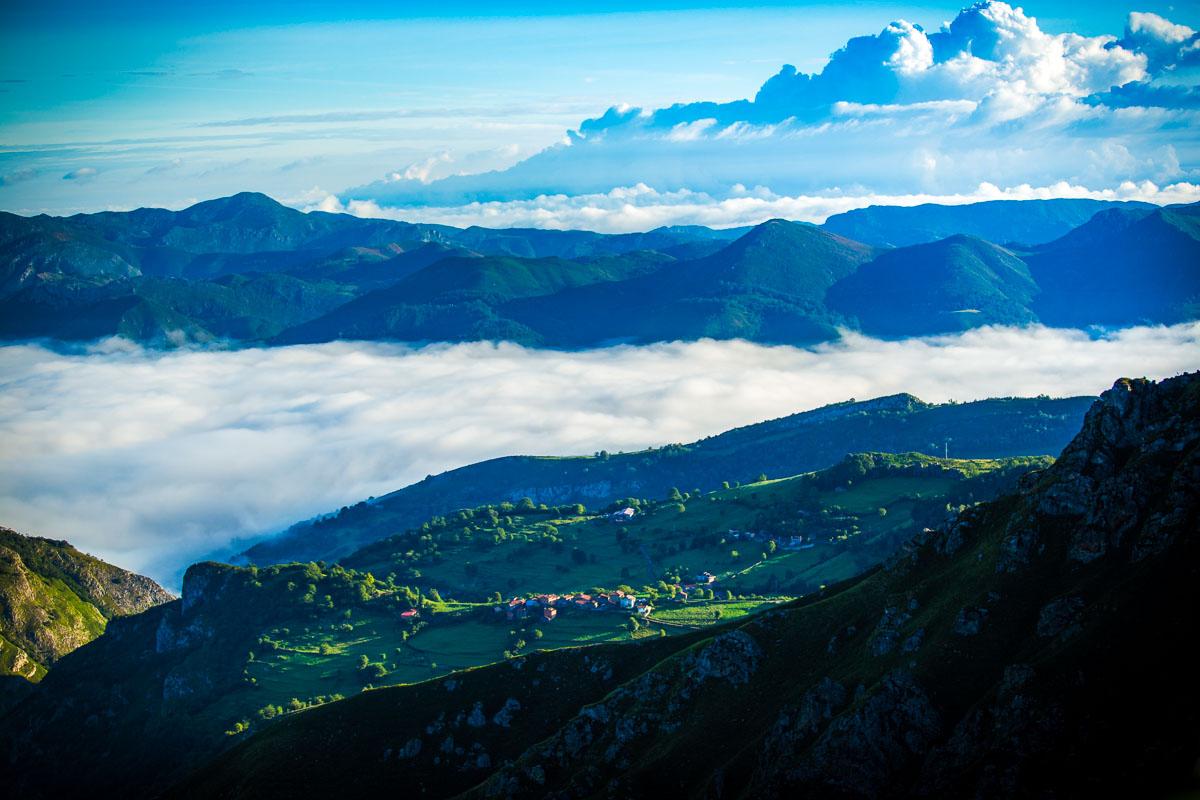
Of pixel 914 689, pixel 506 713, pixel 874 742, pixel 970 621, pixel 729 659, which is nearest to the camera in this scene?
pixel 874 742

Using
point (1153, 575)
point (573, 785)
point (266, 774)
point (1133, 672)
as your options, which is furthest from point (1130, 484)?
point (266, 774)

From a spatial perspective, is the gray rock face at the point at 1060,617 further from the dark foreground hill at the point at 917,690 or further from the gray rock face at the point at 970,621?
the gray rock face at the point at 970,621

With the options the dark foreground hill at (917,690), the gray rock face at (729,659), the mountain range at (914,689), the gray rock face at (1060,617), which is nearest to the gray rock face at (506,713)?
the mountain range at (914,689)

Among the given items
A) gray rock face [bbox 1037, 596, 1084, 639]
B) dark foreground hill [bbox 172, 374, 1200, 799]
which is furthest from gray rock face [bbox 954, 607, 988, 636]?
gray rock face [bbox 1037, 596, 1084, 639]

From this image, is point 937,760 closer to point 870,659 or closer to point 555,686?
point 870,659

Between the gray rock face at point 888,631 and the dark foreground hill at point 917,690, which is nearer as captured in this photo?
the dark foreground hill at point 917,690

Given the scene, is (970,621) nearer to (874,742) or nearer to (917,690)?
(917,690)

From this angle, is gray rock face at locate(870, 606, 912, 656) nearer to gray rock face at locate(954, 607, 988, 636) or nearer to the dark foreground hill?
the dark foreground hill

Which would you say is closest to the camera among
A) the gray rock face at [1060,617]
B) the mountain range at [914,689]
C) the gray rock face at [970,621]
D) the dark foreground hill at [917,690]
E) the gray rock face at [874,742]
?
the dark foreground hill at [917,690]

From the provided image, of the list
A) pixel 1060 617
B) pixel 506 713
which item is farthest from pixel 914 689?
pixel 506 713
